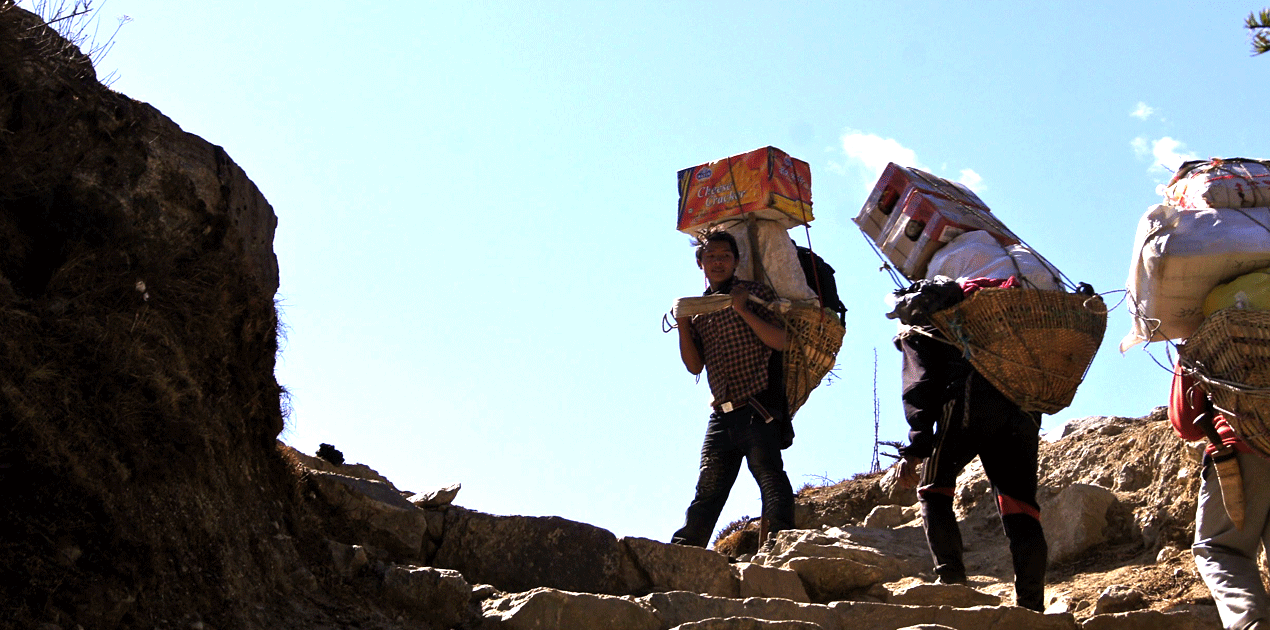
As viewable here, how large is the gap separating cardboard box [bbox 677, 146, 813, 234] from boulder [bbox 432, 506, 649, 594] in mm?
2859

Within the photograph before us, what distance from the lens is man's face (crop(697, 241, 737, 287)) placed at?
7762 millimetres

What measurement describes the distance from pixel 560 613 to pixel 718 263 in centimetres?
329

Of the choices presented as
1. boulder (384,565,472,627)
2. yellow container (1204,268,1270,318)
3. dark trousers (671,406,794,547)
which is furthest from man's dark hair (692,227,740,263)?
boulder (384,565,472,627)

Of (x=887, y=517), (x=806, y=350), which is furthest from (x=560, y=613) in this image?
(x=887, y=517)

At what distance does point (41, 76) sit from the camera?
480 centimetres

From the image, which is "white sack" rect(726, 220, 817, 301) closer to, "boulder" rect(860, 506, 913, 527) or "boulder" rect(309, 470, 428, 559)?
"boulder" rect(860, 506, 913, 527)

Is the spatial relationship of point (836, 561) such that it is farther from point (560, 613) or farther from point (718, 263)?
point (560, 613)

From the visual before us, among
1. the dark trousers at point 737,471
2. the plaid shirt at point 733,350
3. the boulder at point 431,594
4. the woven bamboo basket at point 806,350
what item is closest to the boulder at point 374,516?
the boulder at point 431,594

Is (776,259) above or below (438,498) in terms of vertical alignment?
above

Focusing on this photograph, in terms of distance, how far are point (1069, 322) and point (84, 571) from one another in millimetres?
4237

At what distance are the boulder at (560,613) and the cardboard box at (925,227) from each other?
279cm

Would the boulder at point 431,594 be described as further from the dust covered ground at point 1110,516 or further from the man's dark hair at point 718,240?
the man's dark hair at point 718,240

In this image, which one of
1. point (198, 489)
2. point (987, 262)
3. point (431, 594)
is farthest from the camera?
point (987, 262)

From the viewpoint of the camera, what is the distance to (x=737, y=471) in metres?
7.41
